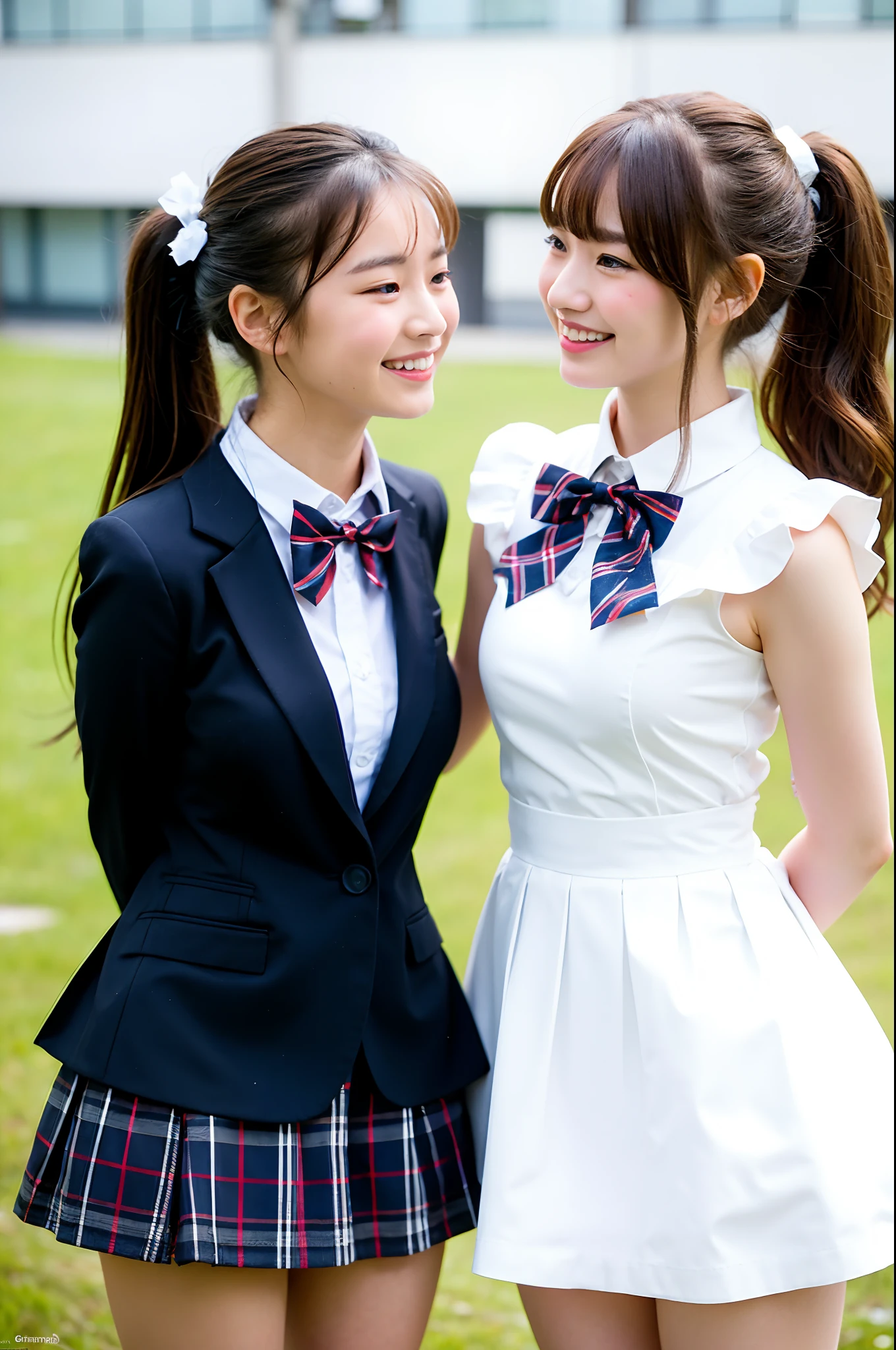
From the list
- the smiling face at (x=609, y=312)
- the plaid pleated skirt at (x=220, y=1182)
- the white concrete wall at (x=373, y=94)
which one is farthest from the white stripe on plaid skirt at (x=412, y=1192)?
the white concrete wall at (x=373, y=94)

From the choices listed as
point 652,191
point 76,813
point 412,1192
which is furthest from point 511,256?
point 76,813

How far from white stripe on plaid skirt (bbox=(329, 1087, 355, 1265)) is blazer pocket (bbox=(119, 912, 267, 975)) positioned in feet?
0.59

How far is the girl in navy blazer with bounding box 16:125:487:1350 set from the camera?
4.52 ft

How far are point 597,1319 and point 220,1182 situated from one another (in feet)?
1.56

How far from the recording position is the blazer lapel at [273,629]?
4.55 ft

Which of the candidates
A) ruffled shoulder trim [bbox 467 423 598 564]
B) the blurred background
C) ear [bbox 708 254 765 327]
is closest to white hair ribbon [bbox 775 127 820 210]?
ear [bbox 708 254 765 327]

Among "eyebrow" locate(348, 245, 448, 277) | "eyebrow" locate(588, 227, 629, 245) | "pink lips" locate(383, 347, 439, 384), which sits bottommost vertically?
"pink lips" locate(383, 347, 439, 384)

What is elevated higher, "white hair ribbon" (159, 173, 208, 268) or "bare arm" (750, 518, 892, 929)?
"white hair ribbon" (159, 173, 208, 268)

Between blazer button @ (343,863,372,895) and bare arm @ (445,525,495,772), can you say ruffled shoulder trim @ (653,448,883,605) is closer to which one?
bare arm @ (445,525,495,772)

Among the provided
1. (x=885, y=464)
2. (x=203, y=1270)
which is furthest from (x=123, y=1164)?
(x=885, y=464)

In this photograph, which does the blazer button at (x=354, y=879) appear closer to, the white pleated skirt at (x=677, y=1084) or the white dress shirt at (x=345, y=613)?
the white dress shirt at (x=345, y=613)

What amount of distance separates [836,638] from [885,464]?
0.32 meters

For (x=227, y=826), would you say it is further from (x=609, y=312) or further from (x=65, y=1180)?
(x=609, y=312)

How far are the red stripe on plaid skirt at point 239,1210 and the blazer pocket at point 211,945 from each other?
19 cm
